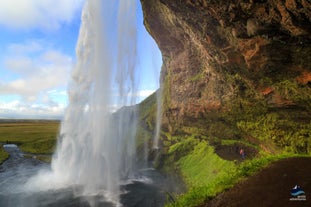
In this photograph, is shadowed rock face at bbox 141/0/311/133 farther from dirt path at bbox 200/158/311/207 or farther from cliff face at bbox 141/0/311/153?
dirt path at bbox 200/158/311/207

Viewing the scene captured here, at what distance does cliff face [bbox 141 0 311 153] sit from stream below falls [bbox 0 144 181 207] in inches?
525

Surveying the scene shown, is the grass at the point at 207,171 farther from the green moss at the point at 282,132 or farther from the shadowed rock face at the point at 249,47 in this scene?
the shadowed rock face at the point at 249,47

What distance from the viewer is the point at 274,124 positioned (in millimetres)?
25250

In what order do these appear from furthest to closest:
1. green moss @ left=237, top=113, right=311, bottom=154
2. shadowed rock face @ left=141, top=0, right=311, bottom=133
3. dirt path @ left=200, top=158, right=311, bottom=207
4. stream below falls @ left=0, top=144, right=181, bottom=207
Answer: stream below falls @ left=0, top=144, right=181, bottom=207
green moss @ left=237, top=113, right=311, bottom=154
shadowed rock face @ left=141, top=0, right=311, bottom=133
dirt path @ left=200, top=158, right=311, bottom=207

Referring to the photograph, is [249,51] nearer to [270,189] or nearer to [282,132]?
[282,132]

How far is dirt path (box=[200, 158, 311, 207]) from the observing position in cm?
939

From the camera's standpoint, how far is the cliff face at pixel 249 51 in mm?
15539

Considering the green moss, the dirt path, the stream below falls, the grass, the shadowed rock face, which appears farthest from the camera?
the stream below falls

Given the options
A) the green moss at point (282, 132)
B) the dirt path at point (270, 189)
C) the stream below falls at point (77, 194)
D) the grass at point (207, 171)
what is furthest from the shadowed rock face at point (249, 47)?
the stream below falls at point (77, 194)

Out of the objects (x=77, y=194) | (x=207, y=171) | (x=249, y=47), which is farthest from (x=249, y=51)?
(x=77, y=194)

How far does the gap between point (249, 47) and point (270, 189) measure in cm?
Answer: 1267

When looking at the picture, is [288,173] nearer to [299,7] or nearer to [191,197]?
[191,197]

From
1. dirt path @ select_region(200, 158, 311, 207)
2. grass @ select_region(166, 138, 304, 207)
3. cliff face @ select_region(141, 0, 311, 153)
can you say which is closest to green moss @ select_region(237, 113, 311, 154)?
cliff face @ select_region(141, 0, 311, 153)

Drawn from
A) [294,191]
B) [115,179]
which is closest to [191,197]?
[294,191]
